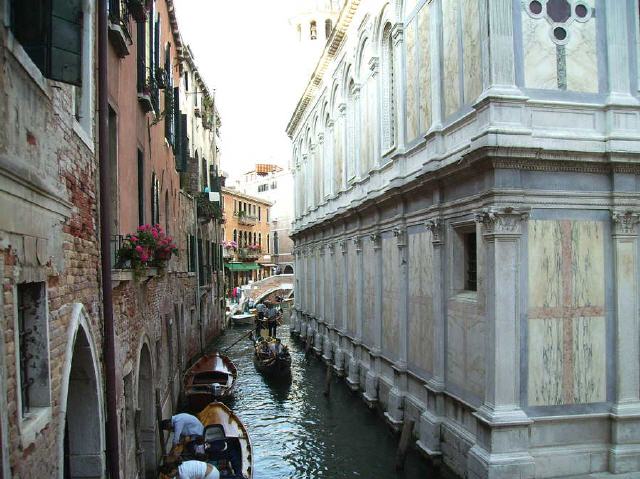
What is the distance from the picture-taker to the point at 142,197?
33.5 feet

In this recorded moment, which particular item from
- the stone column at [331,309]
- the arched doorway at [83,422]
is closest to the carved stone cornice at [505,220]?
the arched doorway at [83,422]

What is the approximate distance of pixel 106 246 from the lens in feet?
21.3

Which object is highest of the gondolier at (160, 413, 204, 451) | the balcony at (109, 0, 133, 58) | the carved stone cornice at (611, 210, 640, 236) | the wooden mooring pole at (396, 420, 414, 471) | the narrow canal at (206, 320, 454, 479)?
the balcony at (109, 0, 133, 58)

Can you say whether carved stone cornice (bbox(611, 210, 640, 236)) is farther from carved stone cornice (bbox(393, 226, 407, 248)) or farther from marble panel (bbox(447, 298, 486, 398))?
carved stone cornice (bbox(393, 226, 407, 248))

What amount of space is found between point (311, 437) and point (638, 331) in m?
7.11

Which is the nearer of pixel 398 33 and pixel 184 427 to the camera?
pixel 184 427

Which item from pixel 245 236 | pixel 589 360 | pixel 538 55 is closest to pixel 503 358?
pixel 589 360

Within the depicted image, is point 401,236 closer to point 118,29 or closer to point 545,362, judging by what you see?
point 545,362

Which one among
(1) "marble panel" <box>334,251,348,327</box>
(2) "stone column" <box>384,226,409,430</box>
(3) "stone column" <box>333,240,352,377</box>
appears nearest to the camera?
(2) "stone column" <box>384,226,409,430</box>

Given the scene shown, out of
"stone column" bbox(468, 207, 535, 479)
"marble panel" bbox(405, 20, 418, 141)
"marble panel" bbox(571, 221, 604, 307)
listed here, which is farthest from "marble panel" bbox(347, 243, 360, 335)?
"marble panel" bbox(571, 221, 604, 307)

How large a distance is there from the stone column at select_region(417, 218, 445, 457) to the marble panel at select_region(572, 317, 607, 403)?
2.39m

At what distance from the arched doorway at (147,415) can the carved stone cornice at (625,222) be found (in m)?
7.52

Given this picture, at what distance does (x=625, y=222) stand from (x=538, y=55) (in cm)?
283

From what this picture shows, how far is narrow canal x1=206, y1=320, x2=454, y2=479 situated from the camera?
11.3m
